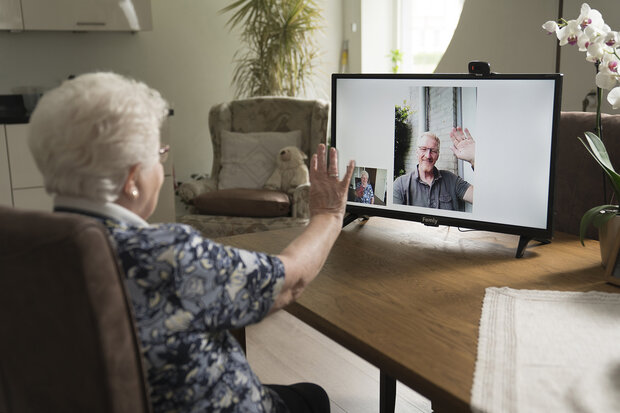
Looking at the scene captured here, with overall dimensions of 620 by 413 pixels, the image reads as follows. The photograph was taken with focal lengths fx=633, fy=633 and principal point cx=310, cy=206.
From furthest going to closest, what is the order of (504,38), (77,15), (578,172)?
(77,15) < (504,38) < (578,172)

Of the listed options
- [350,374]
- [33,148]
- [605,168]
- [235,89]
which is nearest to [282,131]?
[235,89]

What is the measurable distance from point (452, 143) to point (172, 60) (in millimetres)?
3749

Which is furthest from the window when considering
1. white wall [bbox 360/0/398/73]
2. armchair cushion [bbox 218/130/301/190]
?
armchair cushion [bbox 218/130/301/190]

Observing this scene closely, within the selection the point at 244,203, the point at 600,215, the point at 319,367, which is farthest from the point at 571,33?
the point at 244,203

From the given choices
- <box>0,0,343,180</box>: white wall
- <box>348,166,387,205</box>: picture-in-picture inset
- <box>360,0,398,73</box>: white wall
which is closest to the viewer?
<box>348,166,387,205</box>: picture-in-picture inset

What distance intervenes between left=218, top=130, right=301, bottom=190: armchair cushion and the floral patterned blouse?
289 centimetres

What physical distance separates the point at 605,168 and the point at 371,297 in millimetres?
644

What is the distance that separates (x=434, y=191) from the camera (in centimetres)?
177

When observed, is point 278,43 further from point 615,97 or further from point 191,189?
point 615,97

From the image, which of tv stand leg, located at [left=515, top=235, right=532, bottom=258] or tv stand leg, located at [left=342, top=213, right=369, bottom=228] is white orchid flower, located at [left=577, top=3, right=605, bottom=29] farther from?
tv stand leg, located at [left=342, top=213, right=369, bottom=228]

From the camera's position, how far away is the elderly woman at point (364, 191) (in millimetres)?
1907

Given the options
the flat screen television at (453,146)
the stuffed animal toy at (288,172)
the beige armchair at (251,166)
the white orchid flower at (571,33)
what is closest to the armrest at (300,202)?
the beige armchair at (251,166)

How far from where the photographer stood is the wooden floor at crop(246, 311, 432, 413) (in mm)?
2281

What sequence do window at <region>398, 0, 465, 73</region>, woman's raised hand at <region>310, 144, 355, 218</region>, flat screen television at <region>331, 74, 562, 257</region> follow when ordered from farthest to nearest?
window at <region>398, 0, 465, 73</region>
flat screen television at <region>331, 74, 562, 257</region>
woman's raised hand at <region>310, 144, 355, 218</region>
